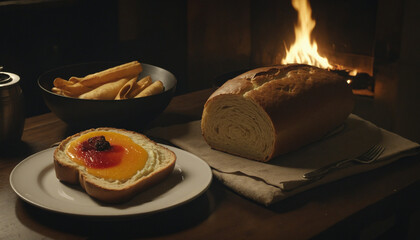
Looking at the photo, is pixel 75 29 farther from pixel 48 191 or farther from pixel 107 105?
pixel 48 191

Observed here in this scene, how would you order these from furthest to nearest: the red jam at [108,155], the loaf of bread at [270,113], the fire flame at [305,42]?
the fire flame at [305,42]
the loaf of bread at [270,113]
the red jam at [108,155]

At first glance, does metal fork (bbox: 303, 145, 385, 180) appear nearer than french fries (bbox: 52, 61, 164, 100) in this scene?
Yes

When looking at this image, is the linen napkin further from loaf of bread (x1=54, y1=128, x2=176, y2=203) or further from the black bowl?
loaf of bread (x1=54, y1=128, x2=176, y2=203)

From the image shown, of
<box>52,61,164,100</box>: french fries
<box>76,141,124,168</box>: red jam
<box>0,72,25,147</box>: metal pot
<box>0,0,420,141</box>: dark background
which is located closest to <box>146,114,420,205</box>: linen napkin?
<box>52,61,164,100</box>: french fries

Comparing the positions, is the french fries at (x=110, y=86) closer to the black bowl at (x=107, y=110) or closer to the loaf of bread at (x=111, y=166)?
the black bowl at (x=107, y=110)

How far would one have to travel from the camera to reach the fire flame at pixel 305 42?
2.83 metres

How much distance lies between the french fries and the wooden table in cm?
28

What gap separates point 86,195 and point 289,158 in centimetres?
58

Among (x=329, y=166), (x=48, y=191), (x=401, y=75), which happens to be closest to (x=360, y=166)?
(x=329, y=166)

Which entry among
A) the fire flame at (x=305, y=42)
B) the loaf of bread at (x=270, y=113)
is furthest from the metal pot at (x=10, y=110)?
the fire flame at (x=305, y=42)

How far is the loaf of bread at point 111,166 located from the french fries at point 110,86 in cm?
26

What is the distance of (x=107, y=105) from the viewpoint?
4.89 ft

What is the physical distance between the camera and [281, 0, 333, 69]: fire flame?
9.29 feet

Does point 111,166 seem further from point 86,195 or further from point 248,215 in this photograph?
point 248,215
